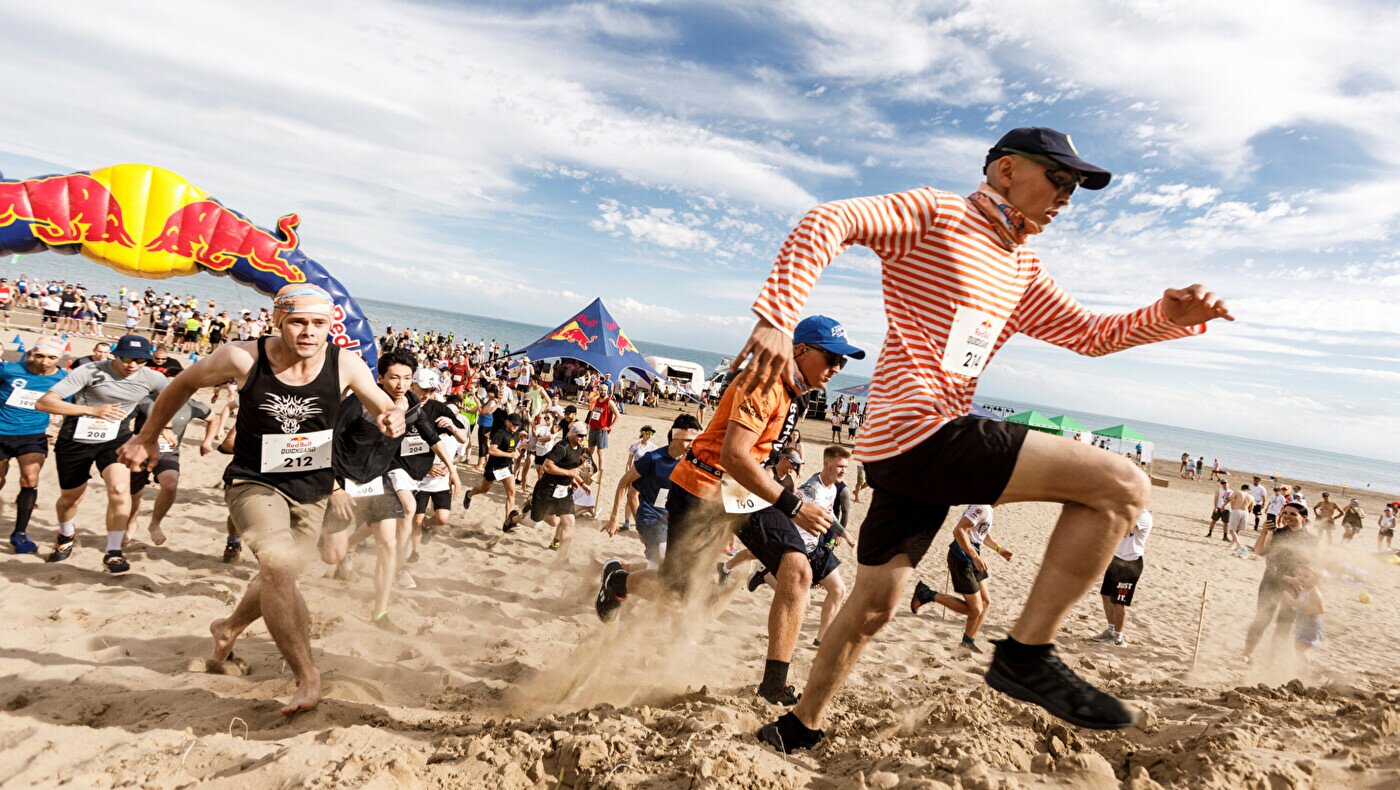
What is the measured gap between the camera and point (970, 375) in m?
2.30

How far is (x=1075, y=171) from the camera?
2.21 metres

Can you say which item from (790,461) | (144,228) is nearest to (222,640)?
(790,461)

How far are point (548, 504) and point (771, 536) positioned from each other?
461 centimetres

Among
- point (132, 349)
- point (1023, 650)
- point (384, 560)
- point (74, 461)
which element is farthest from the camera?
point (132, 349)

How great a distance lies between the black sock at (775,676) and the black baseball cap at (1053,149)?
2.36 m

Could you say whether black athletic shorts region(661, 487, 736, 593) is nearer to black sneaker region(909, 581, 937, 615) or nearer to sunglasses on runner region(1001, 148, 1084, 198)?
sunglasses on runner region(1001, 148, 1084, 198)

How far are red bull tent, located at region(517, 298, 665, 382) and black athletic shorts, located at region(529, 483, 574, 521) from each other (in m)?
13.2

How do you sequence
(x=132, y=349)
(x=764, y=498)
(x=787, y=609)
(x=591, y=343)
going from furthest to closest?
(x=591, y=343), (x=132, y=349), (x=787, y=609), (x=764, y=498)

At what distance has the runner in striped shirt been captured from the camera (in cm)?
199

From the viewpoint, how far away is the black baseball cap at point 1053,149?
2174 mm

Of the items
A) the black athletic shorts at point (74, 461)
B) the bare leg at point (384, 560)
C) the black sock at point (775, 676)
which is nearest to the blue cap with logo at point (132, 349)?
the black athletic shorts at point (74, 461)

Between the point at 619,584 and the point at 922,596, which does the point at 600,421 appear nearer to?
the point at 922,596

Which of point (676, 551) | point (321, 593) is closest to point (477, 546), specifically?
point (321, 593)

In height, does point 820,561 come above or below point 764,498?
below
